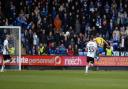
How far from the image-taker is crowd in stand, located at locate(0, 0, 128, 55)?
113ft

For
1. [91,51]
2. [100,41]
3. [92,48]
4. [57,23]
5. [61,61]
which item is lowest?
[61,61]

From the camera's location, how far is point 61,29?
3659cm

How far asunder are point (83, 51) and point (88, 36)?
5.15 ft

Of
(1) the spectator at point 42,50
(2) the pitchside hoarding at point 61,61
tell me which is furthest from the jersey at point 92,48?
(1) the spectator at point 42,50

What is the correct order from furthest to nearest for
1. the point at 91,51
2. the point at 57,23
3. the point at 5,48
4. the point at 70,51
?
the point at 57,23 < the point at 70,51 < the point at 5,48 < the point at 91,51

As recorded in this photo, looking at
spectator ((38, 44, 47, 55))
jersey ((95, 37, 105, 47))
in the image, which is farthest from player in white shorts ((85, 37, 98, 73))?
spectator ((38, 44, 47, 55))

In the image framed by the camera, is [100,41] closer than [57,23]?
Yes

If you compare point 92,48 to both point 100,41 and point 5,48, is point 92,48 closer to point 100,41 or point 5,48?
point 100,41

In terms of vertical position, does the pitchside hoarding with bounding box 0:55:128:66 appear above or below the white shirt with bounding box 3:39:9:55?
below

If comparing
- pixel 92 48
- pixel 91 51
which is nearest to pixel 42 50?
pixel 91 51

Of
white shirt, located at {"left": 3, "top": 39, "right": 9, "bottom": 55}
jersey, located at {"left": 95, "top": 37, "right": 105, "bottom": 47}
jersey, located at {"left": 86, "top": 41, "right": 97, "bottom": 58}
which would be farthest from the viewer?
jersey, located at {"left": 95, "top": 37, "right": 105, "bottom": 47}

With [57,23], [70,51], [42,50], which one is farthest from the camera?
[57,23]

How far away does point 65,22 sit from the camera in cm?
3675

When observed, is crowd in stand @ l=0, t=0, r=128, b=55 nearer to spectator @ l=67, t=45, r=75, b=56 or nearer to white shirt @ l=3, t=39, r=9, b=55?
spectator @ l=67, t=45, r=75, b=56
